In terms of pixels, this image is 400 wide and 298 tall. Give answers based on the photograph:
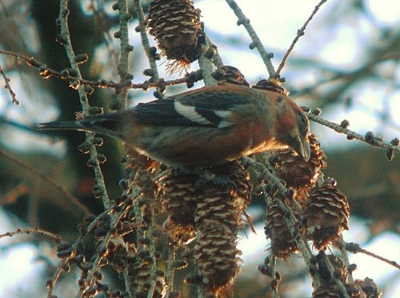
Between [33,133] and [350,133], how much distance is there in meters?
3.11

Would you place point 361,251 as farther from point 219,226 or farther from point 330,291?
point 219,226

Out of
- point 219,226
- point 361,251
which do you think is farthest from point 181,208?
point 361,251

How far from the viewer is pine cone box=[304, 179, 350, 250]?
2.65m

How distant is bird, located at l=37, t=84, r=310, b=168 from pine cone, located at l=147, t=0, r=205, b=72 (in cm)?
23

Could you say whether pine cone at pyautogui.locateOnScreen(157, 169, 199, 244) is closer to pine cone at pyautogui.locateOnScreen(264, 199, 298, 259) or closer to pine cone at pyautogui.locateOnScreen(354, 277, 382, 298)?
pine cone at pyautogui.locateOnScreen(264, 199, 298, 259)

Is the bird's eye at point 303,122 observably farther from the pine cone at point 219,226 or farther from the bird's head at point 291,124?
the pine cone at point 219,226

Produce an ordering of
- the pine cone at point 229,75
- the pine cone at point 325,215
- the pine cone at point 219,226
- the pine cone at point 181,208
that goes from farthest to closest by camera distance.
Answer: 1. the pine cone at point 229,75
2. the pine cone at point 181,208
3. the pine cone at point 325,215
4. the pine cone at point 219,226

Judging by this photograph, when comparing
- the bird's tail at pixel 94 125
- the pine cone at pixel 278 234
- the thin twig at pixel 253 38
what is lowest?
the pine cone at pixel 278 234

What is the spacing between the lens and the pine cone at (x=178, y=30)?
3381mm

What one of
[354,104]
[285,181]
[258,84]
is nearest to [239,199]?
[285,181]

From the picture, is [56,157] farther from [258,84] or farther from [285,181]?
[285,181]

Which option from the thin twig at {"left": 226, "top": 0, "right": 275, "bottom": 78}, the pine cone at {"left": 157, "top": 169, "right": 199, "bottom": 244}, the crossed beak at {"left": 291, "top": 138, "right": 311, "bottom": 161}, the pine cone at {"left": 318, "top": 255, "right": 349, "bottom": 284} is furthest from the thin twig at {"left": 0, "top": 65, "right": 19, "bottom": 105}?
the pine cone at {"left": 318, "top": 255, "right": 349, "bottom": 284}

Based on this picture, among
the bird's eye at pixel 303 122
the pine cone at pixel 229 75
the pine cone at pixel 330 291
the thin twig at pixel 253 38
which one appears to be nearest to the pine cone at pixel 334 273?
the pine cone at pixel 330 291

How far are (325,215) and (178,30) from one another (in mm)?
1182
